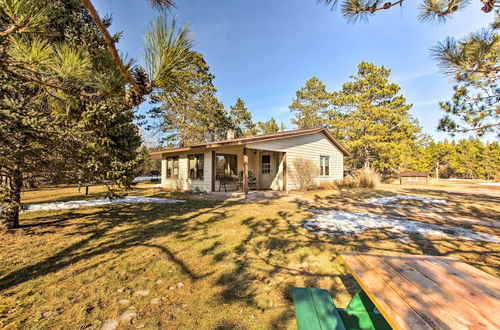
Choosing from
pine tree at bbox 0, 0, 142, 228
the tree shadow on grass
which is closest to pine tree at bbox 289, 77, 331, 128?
the tree shadow on grass

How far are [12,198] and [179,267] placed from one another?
12.8ft

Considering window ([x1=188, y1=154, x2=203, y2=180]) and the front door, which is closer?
window ([x1=188, y1=154, x2=203, y2=180])

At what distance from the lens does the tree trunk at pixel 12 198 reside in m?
4.03

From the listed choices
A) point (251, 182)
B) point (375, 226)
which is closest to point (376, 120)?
point (251, 182)

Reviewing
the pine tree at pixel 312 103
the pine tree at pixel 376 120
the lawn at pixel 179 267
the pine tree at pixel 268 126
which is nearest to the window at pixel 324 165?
the pine tree at pixel 376 120

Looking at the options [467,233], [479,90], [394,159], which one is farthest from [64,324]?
[394,159]

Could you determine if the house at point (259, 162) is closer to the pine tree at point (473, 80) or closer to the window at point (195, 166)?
the window at point (195, 166)

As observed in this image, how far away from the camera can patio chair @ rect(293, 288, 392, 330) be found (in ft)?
5.23

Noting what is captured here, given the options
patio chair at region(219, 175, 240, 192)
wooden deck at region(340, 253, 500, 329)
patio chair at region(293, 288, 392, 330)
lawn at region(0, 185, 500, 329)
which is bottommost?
lawn at region(0, 185, 500, 329)

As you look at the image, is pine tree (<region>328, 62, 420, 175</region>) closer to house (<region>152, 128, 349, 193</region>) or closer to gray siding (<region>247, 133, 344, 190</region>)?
gray siding (<region>247, 133, 344, 190</region>)

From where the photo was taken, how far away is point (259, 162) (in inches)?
555

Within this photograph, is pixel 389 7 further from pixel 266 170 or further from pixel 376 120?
pixel 376 120

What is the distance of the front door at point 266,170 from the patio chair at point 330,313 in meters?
11.8

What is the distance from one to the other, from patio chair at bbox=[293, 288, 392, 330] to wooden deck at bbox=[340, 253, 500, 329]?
40cm
